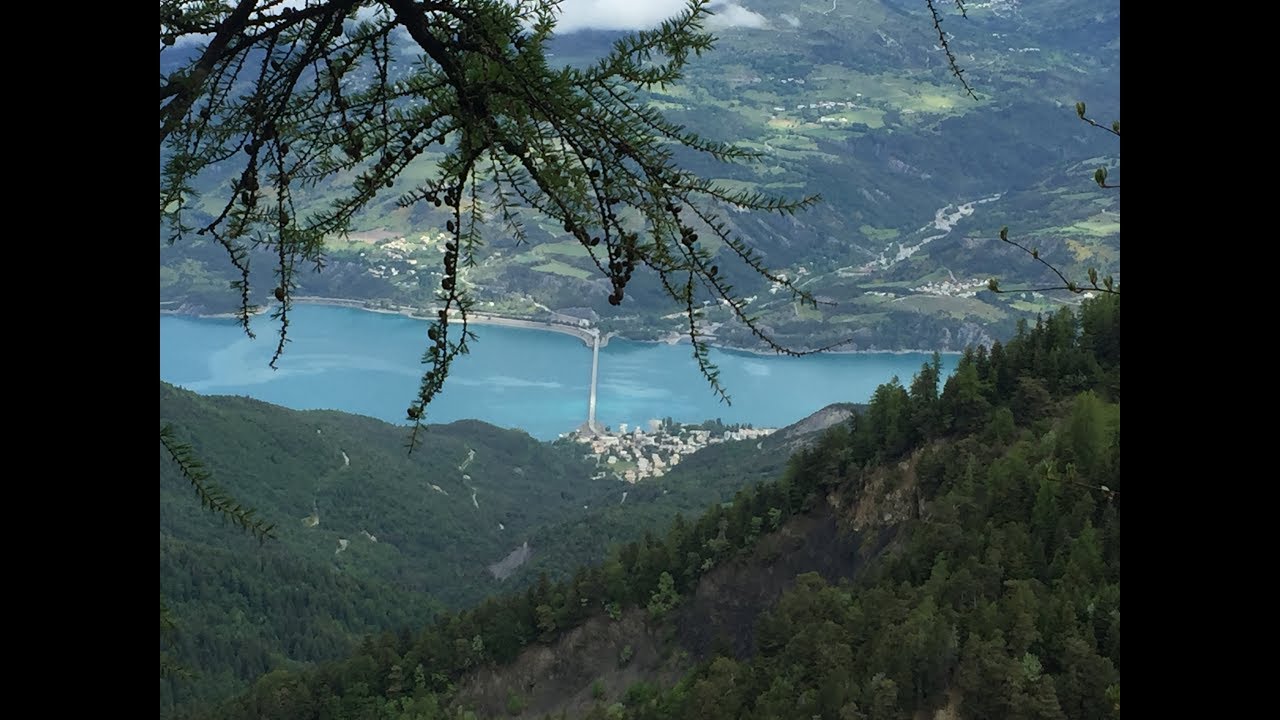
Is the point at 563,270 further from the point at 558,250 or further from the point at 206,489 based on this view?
the point at 206,489

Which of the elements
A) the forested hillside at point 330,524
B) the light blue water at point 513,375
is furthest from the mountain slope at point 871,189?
the forested hillside at point 330,524

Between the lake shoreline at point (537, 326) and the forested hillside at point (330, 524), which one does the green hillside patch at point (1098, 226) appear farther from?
the forested hillside at point (330, 524)

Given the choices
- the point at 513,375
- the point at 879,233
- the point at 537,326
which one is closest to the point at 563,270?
the point at 537,326

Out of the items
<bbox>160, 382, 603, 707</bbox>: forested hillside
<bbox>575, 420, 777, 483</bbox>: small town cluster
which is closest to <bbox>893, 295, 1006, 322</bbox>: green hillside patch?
<bbox>575, 420, 777, 483</bbox>: small town cluster

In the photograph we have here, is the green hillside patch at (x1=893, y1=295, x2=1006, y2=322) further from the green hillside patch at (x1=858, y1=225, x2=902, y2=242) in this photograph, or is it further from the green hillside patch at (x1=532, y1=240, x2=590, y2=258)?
the green hillside patch at (x1=532, y1=240, x2=590, y2=258)
